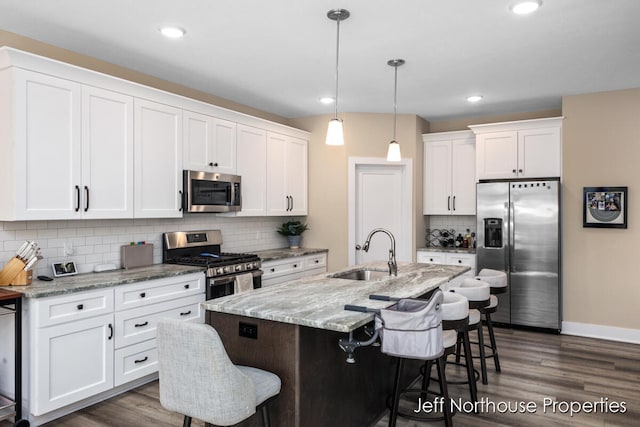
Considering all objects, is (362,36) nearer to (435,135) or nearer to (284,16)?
(284,16)

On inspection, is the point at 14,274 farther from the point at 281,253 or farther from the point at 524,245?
the point at 524,245

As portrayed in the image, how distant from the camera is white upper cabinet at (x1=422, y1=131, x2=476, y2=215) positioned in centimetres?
593

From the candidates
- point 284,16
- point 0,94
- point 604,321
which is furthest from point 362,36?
point 604,321

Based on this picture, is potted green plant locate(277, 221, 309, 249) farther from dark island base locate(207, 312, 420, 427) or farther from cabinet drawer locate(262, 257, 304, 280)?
dark island base locate(207, 312, 420, 427)

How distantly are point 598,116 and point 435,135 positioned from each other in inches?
75.3

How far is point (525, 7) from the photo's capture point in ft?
9.32

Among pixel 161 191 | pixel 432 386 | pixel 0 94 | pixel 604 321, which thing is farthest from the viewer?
pixel 604 321

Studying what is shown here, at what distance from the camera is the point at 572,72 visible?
4.20 metres

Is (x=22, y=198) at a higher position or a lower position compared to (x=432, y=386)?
higher

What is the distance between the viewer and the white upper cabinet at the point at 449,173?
5.93m

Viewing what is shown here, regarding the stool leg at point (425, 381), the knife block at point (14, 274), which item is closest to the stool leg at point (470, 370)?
the stool leg at point (425, 381)

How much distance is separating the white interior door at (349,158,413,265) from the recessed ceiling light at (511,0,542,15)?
3091mm

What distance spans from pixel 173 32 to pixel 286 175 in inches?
105

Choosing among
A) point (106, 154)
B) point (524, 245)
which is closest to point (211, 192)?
point (106, 154)
